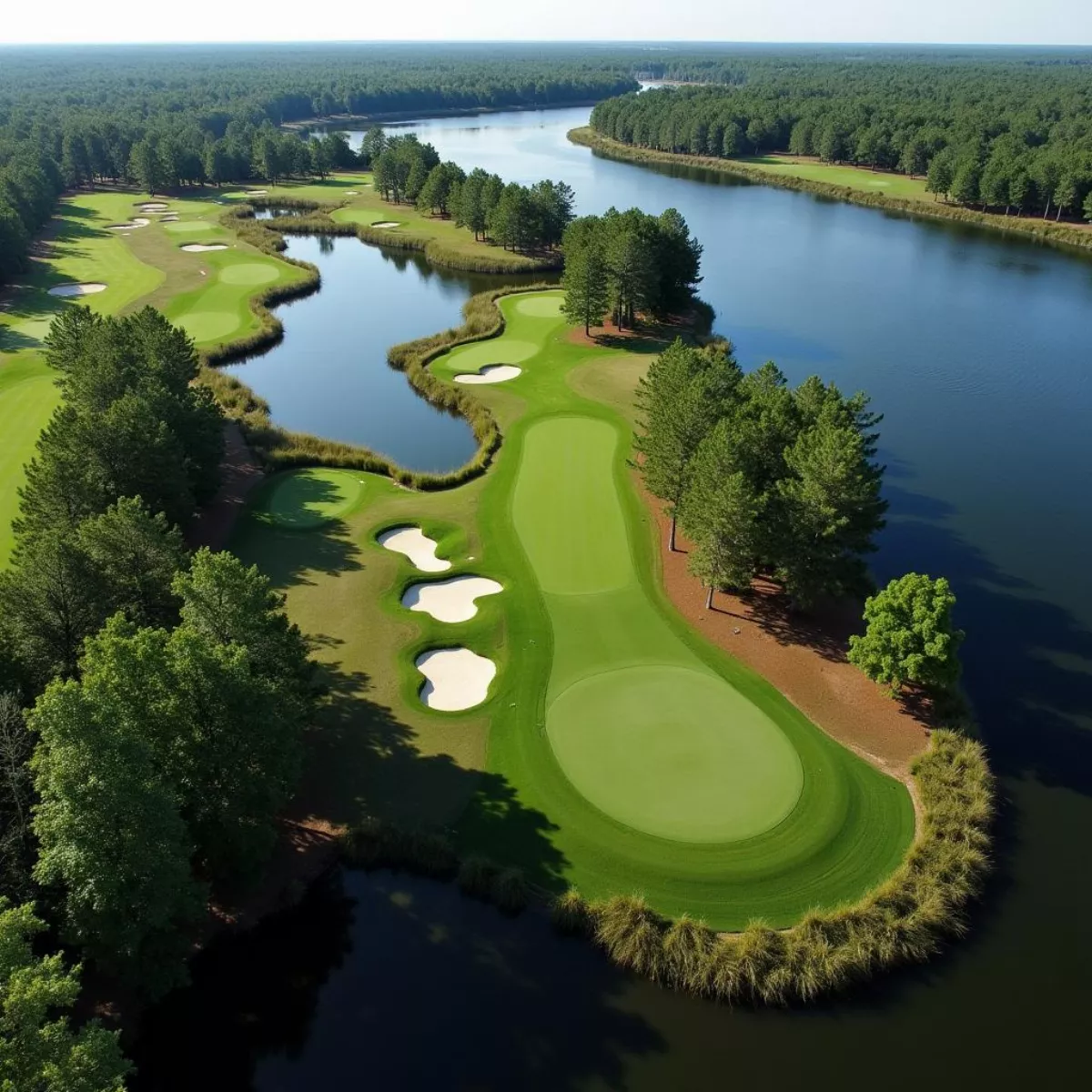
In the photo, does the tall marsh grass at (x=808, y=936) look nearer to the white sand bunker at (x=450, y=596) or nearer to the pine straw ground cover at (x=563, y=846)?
the pine straw ground cover at (x=563, y=846)

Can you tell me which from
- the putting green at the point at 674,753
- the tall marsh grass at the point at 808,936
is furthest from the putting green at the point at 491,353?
the tall marsh grass at the point at 808,936

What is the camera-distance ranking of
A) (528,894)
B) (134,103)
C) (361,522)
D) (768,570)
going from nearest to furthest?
(528,894) → (768,570) → (361,522) → (134,103)

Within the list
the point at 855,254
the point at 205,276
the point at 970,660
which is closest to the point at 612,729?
the point at 970,660

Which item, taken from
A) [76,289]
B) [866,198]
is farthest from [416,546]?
[866,198]

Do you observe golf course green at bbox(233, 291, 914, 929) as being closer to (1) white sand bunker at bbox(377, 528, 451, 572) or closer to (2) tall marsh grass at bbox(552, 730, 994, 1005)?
(1) white sand bunker at bbox(377, 528, 451, 572)

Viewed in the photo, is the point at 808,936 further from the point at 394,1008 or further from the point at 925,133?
the point at 925,133

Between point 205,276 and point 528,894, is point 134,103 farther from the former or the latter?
point 528,894
